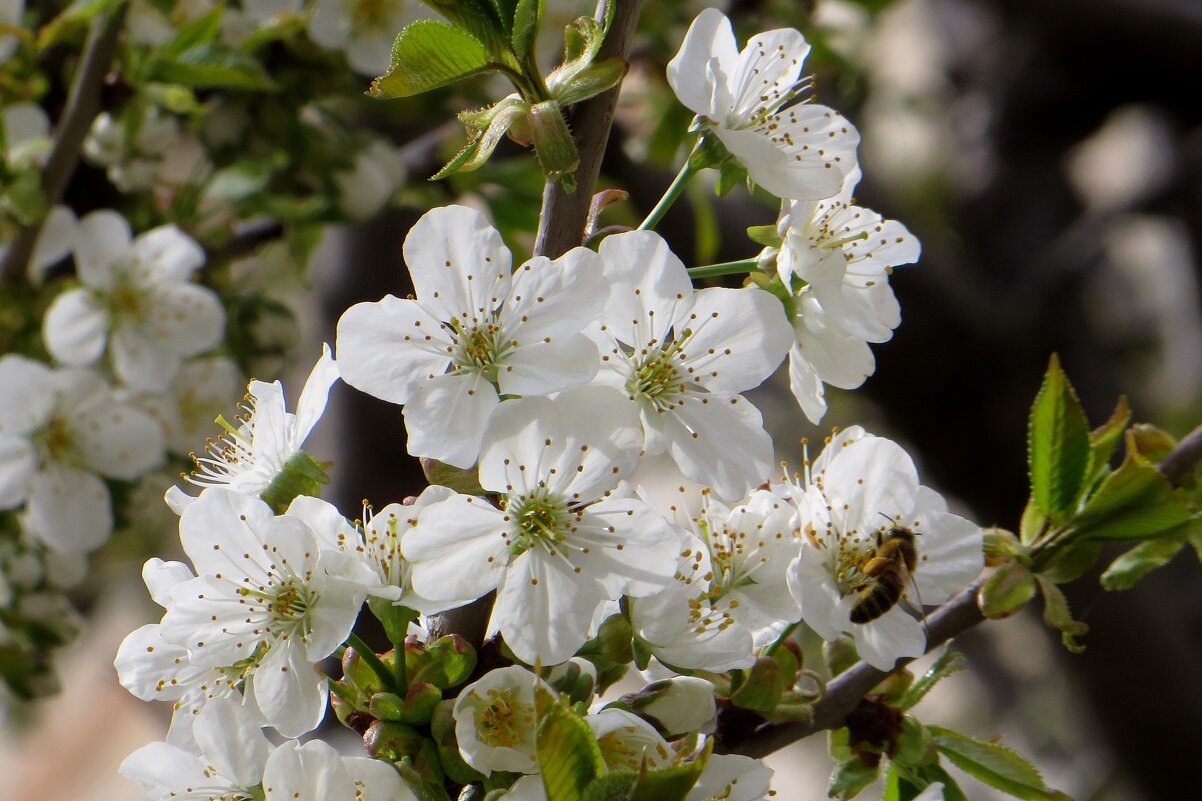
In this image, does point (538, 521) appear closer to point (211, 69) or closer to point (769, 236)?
point (769, 236)

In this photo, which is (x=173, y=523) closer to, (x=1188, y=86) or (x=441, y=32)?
(x=441, y=32)

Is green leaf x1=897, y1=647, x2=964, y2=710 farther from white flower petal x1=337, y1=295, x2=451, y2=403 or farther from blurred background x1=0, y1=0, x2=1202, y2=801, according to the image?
blurred background x1=0, y1=0, x2=1202, y2=801

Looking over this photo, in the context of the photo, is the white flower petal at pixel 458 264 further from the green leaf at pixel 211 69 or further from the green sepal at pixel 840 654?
the green leaf at pixel 211 69

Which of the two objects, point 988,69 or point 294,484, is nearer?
point 294,484

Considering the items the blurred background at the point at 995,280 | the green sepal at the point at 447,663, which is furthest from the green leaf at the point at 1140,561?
the blurred background at the point at 995,280

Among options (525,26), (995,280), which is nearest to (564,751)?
(525,26)

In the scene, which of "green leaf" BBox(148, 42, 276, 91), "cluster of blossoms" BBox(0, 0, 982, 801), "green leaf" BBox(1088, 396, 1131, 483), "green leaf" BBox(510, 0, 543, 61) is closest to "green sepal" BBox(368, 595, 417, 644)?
"cluster of blossoms" BBox(0, 0, 982, 801)

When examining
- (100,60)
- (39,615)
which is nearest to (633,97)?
(100,60)
